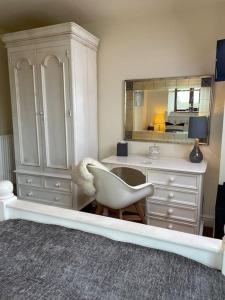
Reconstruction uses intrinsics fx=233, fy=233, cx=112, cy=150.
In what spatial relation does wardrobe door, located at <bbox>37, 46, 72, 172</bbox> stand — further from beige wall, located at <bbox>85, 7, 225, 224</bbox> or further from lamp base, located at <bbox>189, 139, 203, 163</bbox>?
lamp base, located at <bbox>189, 139, 203, 163</bbox>

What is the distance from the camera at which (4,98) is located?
333cm

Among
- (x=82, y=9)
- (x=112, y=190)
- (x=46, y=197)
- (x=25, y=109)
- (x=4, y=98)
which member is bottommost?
(x=46, y=197)

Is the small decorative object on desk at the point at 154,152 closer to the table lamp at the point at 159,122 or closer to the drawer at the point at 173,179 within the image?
the table lamp at the point at 159,122

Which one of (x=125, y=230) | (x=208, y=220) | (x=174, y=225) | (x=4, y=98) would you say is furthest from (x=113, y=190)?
(x=4, y=98)

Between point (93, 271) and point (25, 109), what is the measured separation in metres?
2.39

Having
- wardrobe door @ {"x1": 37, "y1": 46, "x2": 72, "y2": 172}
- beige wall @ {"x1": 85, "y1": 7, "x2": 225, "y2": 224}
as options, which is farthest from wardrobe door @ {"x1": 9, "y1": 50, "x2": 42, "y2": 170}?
beige wall @ {"x1": 85, "y1": 7, "x2": 225, "y2": 224}

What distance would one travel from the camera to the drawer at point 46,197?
9.29 feet

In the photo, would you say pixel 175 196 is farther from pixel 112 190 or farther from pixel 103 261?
pixel 103 261

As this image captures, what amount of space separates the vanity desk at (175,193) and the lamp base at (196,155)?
0.05m

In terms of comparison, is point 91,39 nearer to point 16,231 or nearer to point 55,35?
point 55,35

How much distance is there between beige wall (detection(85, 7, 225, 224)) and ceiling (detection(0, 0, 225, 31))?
96 millimetres

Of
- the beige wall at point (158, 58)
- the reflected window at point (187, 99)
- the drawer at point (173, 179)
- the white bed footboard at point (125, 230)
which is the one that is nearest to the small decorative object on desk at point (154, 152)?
the beige wall at point (158, 58)

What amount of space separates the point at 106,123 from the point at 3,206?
1.98 metres

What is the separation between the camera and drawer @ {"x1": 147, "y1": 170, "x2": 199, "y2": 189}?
7.35 feet
